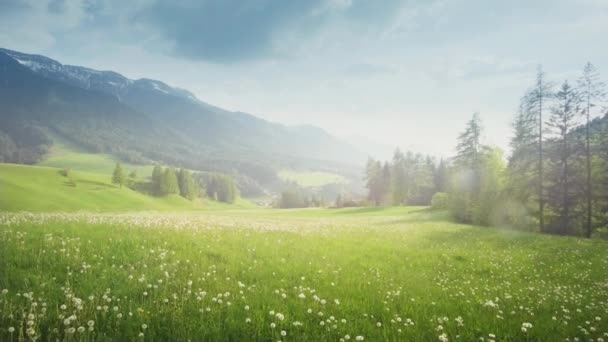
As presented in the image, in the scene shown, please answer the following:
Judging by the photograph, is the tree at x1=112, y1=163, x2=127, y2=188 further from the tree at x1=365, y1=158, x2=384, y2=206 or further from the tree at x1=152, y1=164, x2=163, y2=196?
the tree at x1=365, y1=158, x2=384, y2=206

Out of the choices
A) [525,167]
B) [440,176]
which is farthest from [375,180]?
[525,167]

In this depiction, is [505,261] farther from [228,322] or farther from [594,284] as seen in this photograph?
[228,322]

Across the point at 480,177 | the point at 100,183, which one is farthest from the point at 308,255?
the point at 100,183

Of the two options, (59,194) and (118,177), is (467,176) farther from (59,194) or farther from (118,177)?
(118,177)

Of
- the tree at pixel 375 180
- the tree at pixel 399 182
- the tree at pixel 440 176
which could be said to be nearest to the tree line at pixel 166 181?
the tree at pixel 375 180

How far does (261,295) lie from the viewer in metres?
5.38

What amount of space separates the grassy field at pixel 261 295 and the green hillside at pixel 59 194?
63290mm

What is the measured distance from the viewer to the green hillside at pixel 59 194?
5497cm

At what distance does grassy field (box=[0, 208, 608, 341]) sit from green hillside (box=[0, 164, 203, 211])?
2492 inches

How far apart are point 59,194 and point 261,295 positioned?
88252mm

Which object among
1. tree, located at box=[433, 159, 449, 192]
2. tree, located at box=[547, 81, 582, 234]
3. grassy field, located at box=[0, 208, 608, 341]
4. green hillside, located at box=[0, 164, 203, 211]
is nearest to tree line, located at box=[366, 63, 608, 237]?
tree, located at box=[547, 81, 582, 234]

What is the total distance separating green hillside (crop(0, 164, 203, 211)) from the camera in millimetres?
54969

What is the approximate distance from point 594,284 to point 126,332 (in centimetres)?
1341

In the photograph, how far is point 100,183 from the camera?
97562 mm
